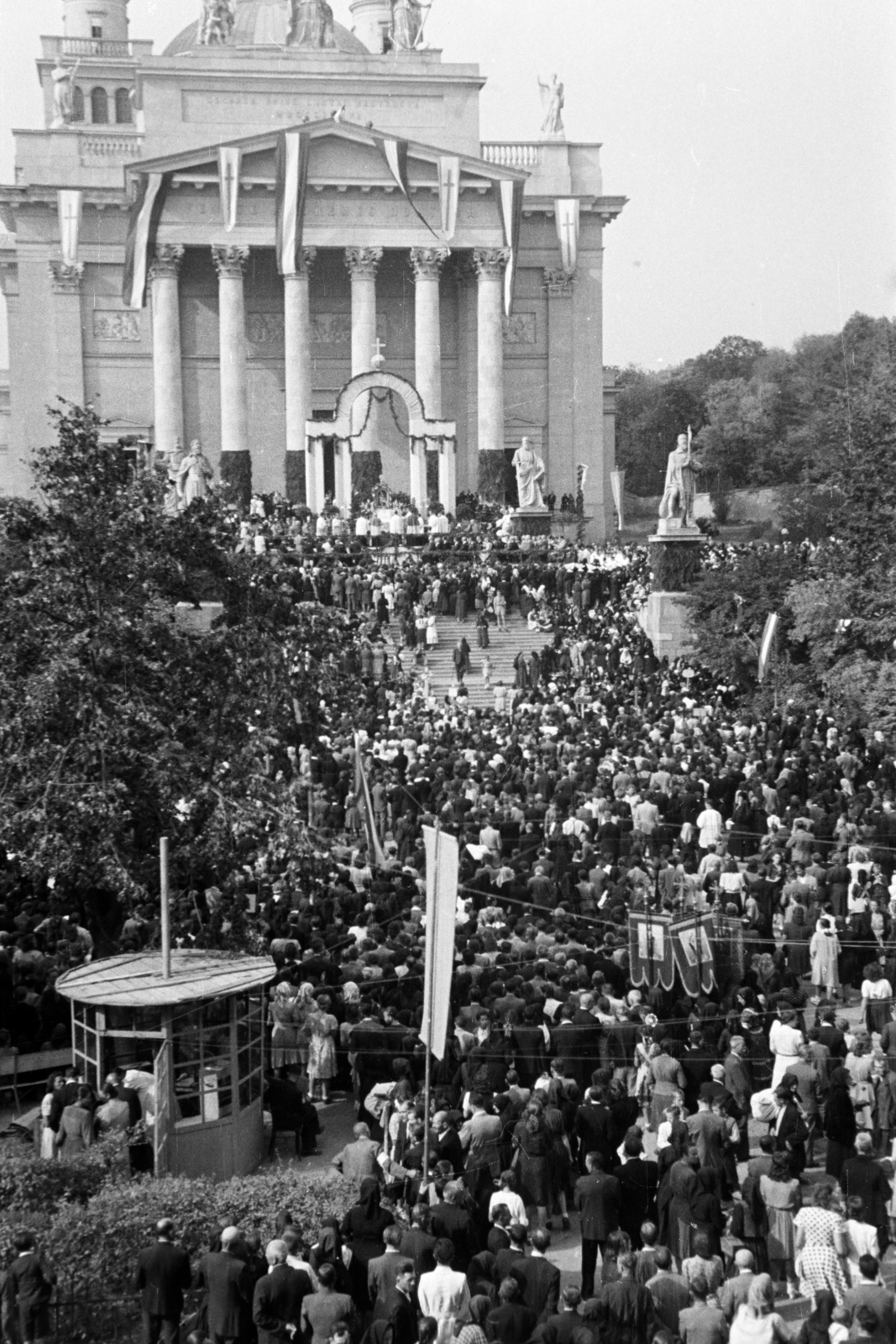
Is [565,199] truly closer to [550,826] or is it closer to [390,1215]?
[550,826]

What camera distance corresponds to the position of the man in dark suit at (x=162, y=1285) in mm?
12320

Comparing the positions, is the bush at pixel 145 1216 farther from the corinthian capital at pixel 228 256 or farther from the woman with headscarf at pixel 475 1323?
the corinthian capital at pixel 228 256

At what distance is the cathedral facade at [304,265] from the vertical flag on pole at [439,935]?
155 ft

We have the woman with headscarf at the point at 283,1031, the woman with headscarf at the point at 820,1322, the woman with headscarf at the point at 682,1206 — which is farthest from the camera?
the woman with headscarf at the point at 283,1031

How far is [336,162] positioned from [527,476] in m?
18.9

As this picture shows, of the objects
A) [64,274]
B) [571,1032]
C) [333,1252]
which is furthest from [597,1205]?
[64,274]

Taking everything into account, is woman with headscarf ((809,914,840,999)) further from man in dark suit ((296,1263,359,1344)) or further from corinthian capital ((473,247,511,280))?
corinthian capital ((473,247,511,280))

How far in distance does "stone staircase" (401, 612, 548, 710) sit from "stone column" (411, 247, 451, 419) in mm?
22669

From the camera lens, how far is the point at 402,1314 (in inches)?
461

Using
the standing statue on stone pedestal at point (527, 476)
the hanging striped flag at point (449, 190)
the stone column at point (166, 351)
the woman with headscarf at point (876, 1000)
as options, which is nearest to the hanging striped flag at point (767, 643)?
the standing statue on stone pedestal at point (527, 476)

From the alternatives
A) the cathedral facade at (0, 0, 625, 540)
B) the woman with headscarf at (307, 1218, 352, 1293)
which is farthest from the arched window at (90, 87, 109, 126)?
the woman with headscarf at (307, 1218, 352, 1293)

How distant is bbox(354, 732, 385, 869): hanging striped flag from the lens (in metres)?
25.5

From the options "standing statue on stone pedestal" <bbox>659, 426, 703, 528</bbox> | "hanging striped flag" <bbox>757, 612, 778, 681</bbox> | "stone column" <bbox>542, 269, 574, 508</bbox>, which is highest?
"stone column" <bbox>542, 269, 574, 508</bbox>

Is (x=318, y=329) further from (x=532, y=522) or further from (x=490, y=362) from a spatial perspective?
(x=532, y=522)
